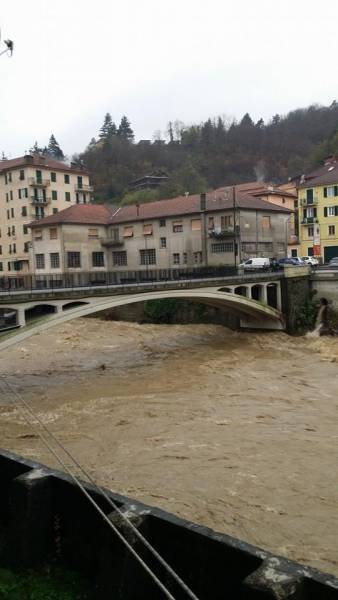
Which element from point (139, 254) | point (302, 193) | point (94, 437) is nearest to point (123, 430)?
point (94, 437)

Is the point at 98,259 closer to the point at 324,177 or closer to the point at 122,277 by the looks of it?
the point at 122,277

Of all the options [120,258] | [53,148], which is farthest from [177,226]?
[53,148]

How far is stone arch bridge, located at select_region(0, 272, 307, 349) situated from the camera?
2219 cm

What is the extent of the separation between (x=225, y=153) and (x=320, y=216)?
58.1 m

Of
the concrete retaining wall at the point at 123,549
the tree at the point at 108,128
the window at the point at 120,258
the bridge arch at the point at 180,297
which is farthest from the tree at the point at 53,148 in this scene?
the concrete retaining wall at the point at 123,549

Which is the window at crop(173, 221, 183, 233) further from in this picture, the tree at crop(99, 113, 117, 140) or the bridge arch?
the tree at crop(99, 113, 117, 140)

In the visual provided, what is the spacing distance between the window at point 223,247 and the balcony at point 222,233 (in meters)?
0.68

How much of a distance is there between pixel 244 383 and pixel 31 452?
1176cm

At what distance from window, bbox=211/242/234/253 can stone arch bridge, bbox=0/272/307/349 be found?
313 inches

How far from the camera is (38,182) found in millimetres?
62000

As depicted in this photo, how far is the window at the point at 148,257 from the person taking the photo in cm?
5069

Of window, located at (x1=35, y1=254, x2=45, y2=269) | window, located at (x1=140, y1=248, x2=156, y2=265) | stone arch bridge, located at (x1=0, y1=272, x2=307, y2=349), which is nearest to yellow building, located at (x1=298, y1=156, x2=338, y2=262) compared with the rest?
window, located at (x1=140, y1=248, x2=156, y2=265)

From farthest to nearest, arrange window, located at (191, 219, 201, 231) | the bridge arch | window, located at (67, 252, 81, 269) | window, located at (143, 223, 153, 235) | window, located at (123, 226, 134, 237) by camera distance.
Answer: window, located at (123, 226, 134, 237) < window, located at (143, 223, 153, 235) < window, located at (67, 252, 81, 269) < window, located at (191, 219, 201, 231) < the bridge arch

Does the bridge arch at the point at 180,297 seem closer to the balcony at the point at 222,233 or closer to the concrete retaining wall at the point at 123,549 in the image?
the balcony at the point at 222,233
